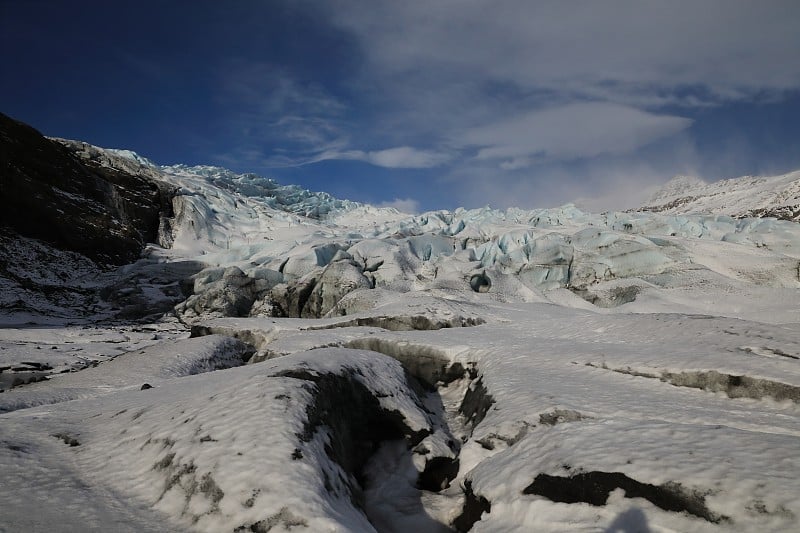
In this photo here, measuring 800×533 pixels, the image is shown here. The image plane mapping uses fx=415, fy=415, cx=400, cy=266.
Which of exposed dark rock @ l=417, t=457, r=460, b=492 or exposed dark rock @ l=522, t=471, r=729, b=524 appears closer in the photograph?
exposed dark rock @ l=522, t=471, r=729, b=524

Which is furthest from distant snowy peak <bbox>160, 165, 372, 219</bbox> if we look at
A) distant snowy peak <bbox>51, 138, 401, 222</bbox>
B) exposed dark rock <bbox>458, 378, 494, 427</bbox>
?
exposed dark rock <bbox>458, 378, 494, 427</bbox>

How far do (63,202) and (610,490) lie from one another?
69.8m

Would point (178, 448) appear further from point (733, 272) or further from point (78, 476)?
point (733, 272)

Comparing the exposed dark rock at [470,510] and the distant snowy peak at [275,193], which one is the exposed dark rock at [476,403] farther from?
the distant snowy peak at [275,193]

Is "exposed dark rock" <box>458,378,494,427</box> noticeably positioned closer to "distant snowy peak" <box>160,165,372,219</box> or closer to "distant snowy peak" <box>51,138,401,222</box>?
"distant snowy peak" <box>51,138,401,222</box>

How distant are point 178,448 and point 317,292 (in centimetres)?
3387

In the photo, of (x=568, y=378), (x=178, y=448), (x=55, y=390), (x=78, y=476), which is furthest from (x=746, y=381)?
(x=55, y=390)

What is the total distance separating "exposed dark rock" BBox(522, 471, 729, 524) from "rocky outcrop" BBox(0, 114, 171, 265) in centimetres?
6273

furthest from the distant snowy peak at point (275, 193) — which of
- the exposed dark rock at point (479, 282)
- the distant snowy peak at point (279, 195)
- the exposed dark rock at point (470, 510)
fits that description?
the exposed dark rock at point (470, 510)

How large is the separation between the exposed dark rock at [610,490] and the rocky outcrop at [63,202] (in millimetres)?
62734

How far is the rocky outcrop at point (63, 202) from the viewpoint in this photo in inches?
1964

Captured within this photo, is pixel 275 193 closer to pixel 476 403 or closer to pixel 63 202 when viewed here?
pixel 63 202

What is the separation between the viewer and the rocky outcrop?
164ft

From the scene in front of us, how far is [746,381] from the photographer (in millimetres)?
10289
